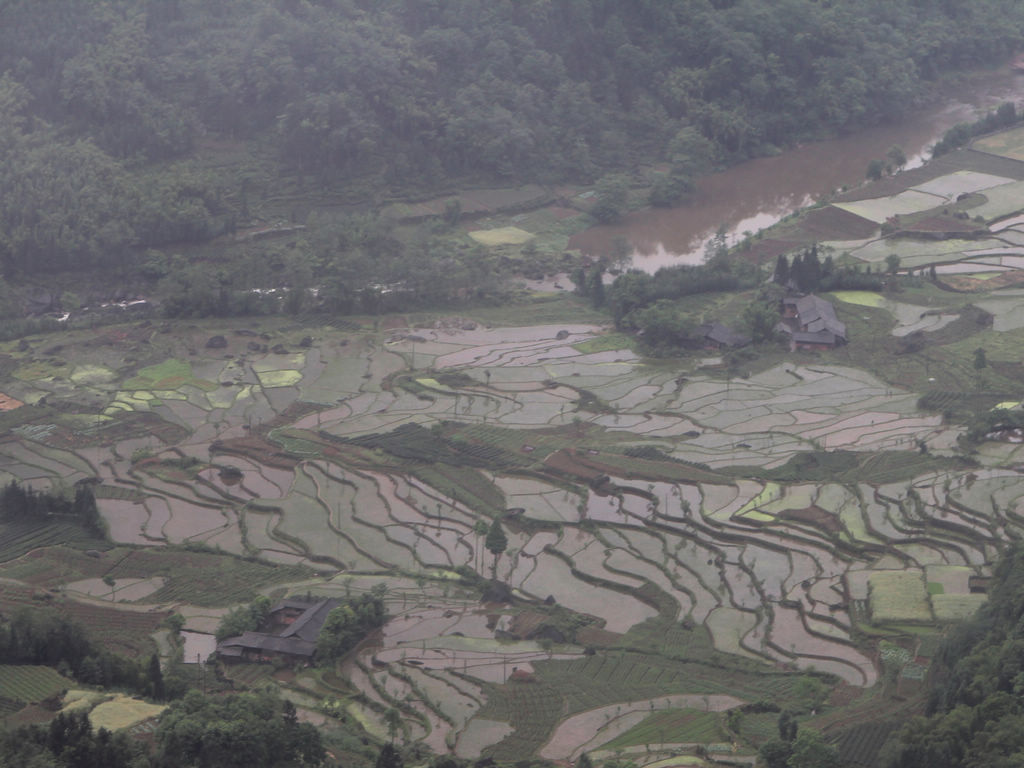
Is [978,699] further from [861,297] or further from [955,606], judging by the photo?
[861,297]

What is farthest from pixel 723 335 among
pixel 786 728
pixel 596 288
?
pixel 786 728

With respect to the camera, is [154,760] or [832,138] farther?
[832,138]

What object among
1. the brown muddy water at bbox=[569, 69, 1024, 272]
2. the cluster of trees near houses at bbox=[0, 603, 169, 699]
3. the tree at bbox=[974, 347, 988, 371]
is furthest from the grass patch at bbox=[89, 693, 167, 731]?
the brown muddy water at bbox=[569, 69, 1024, 272]

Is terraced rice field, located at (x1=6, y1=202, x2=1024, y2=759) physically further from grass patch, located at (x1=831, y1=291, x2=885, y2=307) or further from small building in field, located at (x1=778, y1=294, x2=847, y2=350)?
small building in field, located at (x1=778, y1=294, x2=847, y2=350)

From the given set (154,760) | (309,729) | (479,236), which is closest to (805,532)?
(309,729)

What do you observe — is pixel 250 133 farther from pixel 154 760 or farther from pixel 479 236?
pixel 154 760

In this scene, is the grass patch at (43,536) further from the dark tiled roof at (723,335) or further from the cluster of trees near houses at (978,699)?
the dark tiled roof at (723,335)
